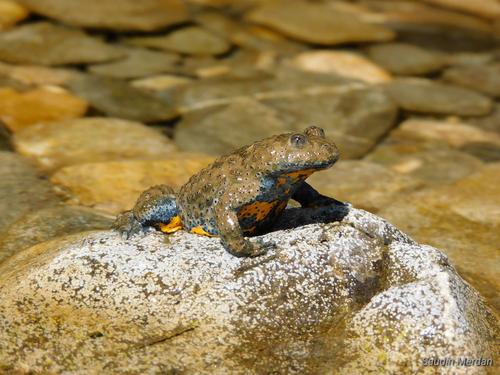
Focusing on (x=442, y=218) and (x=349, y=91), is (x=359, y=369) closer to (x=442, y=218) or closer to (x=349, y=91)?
(x=442, y=218)

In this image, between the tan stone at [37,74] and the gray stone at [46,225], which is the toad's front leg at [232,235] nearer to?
the gray stone at [46,225]

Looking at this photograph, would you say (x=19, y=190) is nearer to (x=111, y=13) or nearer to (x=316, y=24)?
(x=111, y=13)

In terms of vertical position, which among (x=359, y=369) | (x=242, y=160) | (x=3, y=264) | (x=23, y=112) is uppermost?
(x=242, y=160)

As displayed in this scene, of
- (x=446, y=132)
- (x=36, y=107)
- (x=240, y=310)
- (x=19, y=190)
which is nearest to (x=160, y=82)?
(x=36, y=107)

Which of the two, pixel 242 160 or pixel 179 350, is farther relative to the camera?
pixel 242 160

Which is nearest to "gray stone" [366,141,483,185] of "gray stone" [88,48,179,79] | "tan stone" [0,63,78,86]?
"gray stone" [88,48,179,79]

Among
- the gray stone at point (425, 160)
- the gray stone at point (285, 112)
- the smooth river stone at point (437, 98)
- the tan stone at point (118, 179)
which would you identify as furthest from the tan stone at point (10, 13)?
the gray stone at point (425, 160)

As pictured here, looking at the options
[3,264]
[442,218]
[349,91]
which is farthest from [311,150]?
[349,91]
